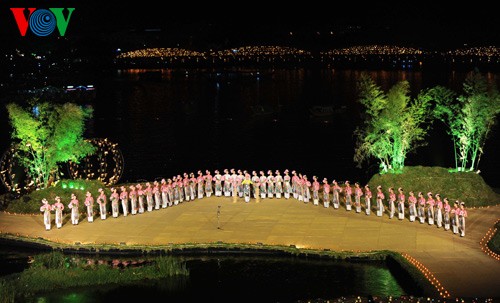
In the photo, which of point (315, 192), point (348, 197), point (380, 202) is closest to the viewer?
point (380, 202)

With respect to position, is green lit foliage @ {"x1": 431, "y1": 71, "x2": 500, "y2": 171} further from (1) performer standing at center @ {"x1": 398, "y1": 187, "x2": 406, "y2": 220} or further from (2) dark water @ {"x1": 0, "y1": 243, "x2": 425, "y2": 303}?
(2) dark water @ {"x1": 0, "y1": 243, "x2": 425, "y2": 303}

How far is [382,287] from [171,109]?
10006cm

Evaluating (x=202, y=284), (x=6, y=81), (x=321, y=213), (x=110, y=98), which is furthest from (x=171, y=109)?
(x=202, y=284)

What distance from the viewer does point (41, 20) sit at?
494ft

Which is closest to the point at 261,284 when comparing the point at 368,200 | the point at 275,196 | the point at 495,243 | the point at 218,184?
the point at 495,243

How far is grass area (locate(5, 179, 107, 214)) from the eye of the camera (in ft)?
148

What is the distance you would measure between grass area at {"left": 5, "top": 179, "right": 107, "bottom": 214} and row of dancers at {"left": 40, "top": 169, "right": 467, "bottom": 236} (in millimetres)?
1286

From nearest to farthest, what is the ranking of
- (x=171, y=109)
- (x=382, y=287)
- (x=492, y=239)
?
(x=382, y=287)
(x=492, y=239)
(x=171, y=109)

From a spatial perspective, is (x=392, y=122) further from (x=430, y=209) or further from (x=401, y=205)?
(x=430, y=209)

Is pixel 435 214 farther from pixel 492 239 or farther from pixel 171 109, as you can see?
pixel 171 109

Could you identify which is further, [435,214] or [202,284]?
[435,214]

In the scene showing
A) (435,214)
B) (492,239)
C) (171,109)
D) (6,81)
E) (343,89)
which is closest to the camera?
(492,239)

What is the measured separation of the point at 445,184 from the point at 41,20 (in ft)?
393

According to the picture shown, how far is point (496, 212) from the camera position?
43.3 metres
